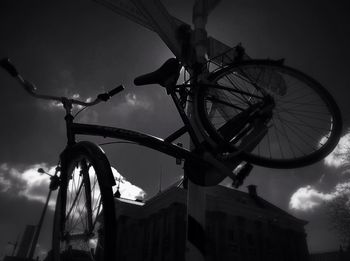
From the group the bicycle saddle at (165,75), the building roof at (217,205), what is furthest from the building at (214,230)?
the bicycle saddle at (165,75)

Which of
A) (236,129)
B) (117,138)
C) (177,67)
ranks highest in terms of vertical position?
(177,67)

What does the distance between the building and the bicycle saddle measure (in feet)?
61.5

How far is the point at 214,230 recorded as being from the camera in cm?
2159

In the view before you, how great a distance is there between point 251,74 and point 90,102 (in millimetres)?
1661

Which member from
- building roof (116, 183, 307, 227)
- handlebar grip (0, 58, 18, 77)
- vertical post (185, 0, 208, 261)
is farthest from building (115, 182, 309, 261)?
handlebar grip (0, 58, 18, 77)

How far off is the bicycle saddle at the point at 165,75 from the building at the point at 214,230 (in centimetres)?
1874

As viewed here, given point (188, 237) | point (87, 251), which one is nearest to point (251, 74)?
point (188, 237)

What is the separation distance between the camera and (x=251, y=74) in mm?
2531

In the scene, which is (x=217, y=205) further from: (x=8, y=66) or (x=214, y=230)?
(x=8, y=66)

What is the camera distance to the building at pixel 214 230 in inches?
807

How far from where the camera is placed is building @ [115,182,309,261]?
20500 mm

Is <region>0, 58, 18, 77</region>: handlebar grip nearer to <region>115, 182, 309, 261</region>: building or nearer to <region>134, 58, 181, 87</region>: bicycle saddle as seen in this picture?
<region>134, 58, 181, 87</region>: bicycle saddle

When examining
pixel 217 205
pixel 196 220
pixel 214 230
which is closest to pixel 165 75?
pixel 196 220

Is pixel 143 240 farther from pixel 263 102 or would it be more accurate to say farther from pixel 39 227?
pixel 263 102
